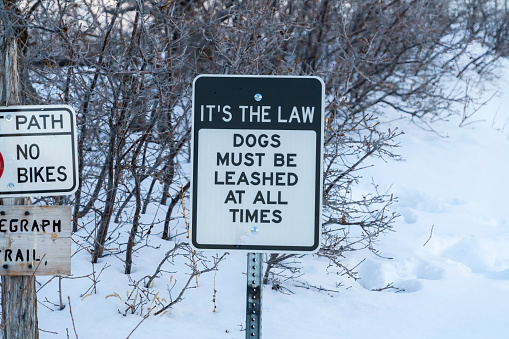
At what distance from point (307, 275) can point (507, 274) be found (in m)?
2.06

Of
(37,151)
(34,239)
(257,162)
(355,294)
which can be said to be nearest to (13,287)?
(34,239)

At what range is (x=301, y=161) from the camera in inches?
99.0

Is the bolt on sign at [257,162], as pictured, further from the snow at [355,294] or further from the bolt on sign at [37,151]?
the snow at [355,294]

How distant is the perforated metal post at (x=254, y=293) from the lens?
2479mm

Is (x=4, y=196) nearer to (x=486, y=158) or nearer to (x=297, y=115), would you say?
(x=297, y=115)

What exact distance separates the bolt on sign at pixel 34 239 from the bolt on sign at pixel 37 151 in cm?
10

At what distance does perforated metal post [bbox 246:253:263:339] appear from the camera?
2.48 meters

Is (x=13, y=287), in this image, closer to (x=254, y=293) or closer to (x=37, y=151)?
(x=37, y=151)

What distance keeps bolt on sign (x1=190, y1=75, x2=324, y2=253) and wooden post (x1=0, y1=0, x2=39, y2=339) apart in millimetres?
1076

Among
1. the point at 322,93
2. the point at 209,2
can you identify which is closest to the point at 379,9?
the point at 209,2

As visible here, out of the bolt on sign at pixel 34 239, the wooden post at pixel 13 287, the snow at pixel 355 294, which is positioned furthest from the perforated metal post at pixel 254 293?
the snow at pixel 355 294

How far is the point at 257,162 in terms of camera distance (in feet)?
8.23

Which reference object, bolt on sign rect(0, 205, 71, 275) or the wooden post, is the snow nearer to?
the wooden post

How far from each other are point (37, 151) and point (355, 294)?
3.45 metres
